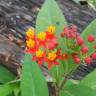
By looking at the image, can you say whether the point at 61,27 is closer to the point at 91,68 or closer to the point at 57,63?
the point at 57,63

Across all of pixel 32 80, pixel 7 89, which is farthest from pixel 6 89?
pixel 32 80

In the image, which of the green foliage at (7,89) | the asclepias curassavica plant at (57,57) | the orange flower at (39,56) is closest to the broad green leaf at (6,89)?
the green foliage at (7,89)

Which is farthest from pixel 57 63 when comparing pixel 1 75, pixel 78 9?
pixel 78 9

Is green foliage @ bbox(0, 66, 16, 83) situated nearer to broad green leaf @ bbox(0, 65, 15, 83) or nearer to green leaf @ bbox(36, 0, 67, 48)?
broad green leaf @ bbox(0, 65, 15, 83)

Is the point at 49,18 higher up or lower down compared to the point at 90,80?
higher up

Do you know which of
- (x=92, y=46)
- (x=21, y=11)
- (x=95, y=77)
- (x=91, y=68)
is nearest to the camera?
(x=92, y=46)

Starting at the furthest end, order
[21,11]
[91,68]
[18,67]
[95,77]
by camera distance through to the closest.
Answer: [21,11], [91,68], [18,67], [95,77]

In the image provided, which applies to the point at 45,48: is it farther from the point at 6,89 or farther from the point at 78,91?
the point at 6,89
